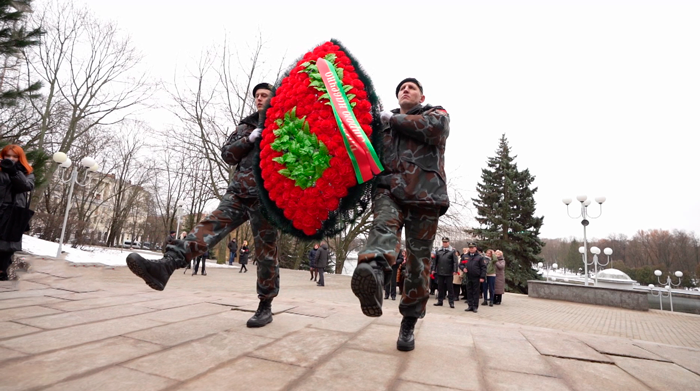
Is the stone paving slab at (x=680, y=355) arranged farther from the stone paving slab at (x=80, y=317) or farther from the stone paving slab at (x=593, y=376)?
the stone paving slab at (x=80, y=317)

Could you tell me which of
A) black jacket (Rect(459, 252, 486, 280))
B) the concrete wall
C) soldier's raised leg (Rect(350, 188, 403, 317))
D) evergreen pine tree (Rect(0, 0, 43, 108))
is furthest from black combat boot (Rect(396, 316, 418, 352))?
the concrete wall

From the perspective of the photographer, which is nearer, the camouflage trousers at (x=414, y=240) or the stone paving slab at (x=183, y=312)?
the camouflage trousers at (x=414, y=240)

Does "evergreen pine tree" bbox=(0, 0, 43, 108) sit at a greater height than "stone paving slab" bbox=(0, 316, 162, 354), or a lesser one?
greater

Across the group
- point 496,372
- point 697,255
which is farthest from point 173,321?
point 697,255

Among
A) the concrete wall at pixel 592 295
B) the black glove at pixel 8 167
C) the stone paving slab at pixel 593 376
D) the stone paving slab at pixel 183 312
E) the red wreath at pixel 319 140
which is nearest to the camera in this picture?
the stone paving slab at pixel 593 376

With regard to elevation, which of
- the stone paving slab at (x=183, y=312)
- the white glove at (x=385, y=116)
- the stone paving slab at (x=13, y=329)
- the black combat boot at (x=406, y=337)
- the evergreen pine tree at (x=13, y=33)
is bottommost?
the stone paving slab at (x=183, y=312)

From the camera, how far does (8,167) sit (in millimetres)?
4543

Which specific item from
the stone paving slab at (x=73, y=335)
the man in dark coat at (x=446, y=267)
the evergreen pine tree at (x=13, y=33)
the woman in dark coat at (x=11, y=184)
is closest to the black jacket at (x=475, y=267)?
the man in dark coat at (x=446, y=267)

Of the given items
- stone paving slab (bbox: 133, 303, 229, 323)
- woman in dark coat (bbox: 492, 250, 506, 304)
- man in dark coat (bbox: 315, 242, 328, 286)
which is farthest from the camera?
man in dark coat (bbox: 315, 242, 328, 286)

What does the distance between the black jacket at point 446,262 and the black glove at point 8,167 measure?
857 cm

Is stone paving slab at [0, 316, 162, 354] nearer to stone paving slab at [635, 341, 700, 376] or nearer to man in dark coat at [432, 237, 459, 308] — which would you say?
stone paving slab at [635, 341, 700, 376]

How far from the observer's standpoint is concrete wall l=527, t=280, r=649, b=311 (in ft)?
42.0

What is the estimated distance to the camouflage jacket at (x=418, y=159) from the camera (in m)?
2.44

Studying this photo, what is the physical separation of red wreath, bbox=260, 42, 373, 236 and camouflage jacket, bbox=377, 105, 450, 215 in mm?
271
